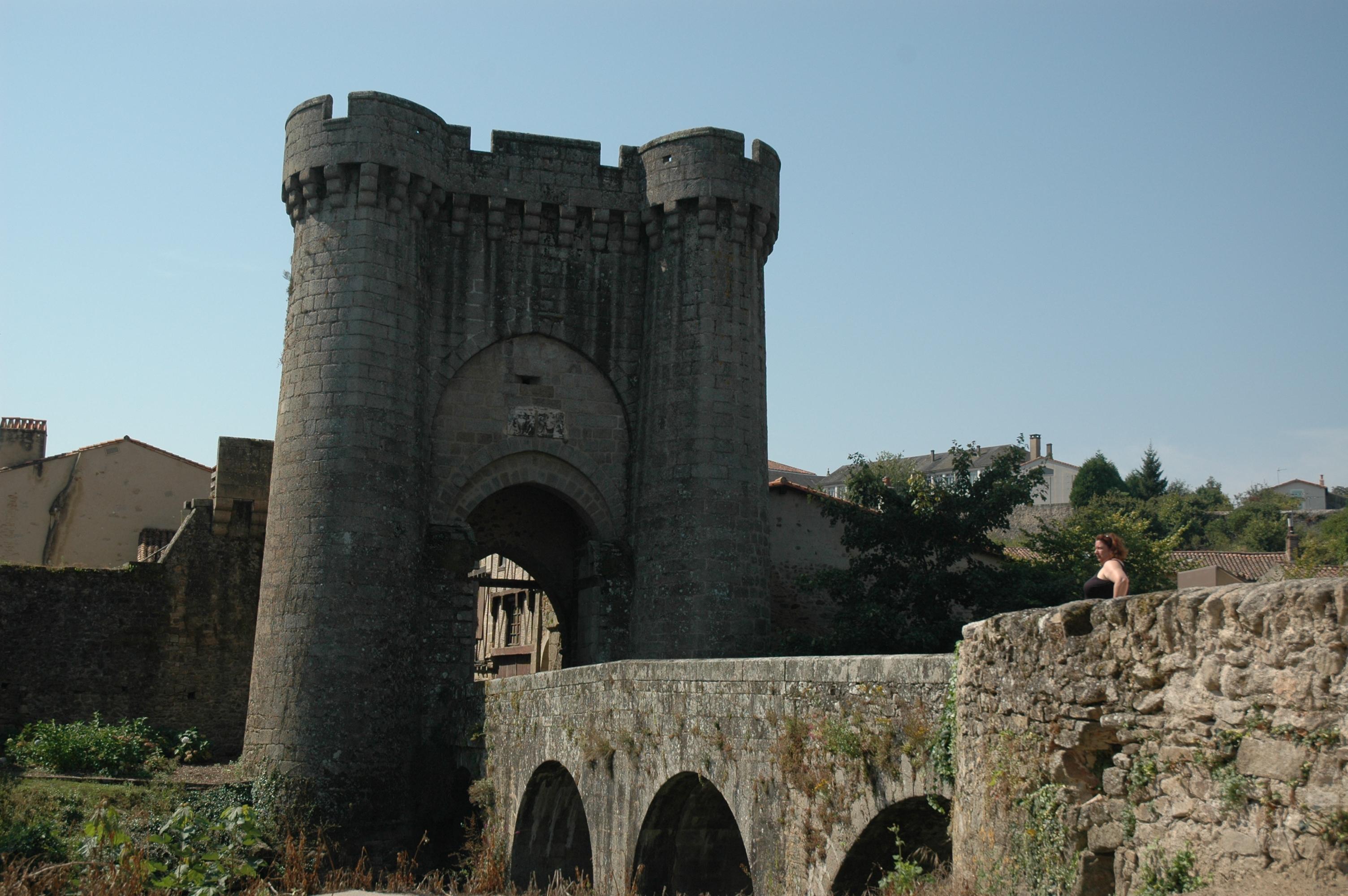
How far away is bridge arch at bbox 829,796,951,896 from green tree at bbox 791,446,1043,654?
909cm

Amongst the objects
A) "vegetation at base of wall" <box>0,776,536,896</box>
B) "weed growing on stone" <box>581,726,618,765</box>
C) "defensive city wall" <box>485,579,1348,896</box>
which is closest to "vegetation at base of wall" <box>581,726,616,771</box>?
"weed growing on stone" <box>581,726,618,765</box>

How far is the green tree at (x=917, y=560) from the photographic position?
63.2 ft

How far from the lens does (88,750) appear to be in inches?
751

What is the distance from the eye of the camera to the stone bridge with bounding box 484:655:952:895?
922cm

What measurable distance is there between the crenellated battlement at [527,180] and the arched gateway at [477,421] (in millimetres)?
36

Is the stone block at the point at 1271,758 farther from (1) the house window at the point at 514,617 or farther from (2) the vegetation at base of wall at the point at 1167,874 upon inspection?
(1) the house window at the point at 514,617

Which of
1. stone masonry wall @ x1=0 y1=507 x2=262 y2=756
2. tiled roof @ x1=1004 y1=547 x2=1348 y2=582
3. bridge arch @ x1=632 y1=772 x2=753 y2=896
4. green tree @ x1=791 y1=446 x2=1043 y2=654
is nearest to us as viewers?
bridge arch @ x1=632 y1=772 x2=753 y2=896

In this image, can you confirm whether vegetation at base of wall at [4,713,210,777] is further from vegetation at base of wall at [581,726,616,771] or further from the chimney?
the chimney

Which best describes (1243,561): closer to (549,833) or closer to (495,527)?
(495,527)

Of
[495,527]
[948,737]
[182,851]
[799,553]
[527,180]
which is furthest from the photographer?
[799,553]

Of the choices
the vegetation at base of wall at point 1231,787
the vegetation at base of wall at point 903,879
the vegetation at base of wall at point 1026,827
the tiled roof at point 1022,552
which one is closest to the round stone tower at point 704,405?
the vegetation at base of wall at point 903,879

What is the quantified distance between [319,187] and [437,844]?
378 inches

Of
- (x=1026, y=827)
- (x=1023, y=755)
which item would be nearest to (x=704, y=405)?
(x=1023, y=755)

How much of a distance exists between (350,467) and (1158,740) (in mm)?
14601
